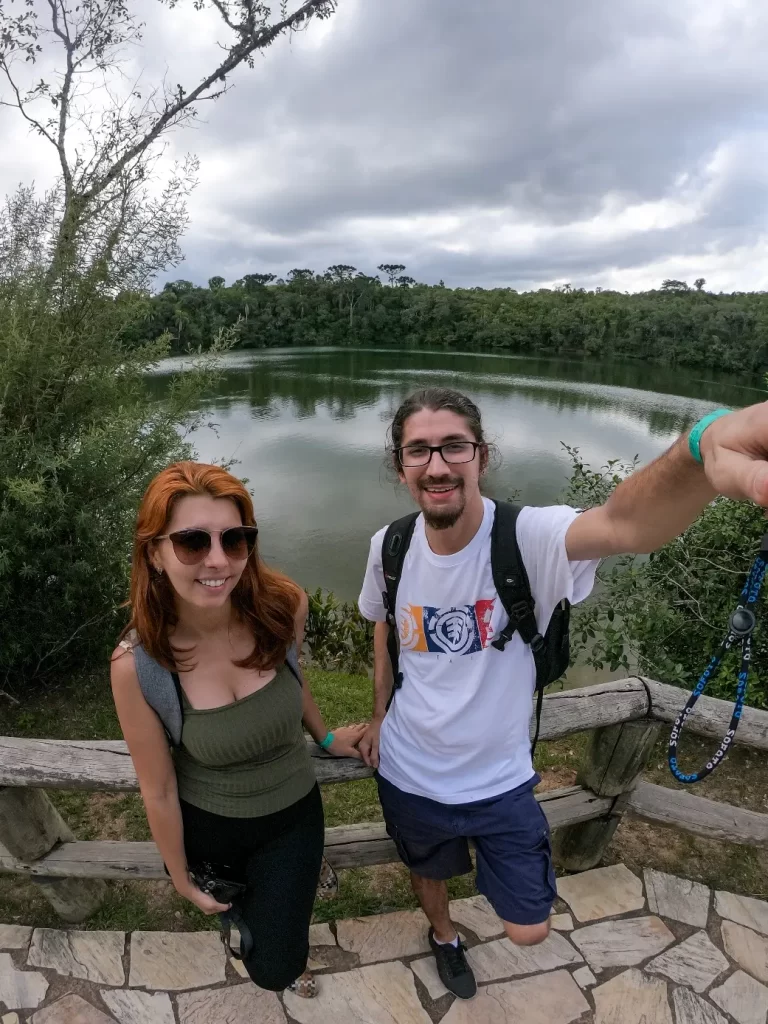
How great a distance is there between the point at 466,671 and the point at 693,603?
2.70 m

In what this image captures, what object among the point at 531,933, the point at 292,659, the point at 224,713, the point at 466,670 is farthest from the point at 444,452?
the point at 531,933

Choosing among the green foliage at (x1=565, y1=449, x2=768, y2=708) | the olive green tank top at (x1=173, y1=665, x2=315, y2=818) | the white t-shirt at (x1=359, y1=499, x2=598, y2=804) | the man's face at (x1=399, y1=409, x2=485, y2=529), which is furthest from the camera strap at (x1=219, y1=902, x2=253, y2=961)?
the green foliage at (x1=565, y1=449, x2=768, y2=708)

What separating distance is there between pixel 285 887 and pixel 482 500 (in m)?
1.20

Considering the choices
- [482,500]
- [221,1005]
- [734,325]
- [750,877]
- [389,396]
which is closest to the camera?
[482,500]

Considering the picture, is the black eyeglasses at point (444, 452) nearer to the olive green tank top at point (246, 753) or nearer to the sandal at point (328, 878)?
the olive green tank top at point (246, 753)

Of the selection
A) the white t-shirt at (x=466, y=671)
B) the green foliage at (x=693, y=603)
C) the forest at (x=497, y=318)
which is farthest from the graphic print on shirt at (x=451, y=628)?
the forest at (x=497, y=318)

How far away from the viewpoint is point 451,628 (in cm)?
148

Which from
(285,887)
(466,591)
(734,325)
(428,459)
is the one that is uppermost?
(734,325)

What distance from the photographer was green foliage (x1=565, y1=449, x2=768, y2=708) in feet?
10.8

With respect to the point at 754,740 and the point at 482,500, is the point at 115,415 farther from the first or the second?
the point at 754,740

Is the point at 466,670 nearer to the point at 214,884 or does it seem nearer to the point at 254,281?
the point at 214,884

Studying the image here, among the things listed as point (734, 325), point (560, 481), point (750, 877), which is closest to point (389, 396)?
point (560, 481)

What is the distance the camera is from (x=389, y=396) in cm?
2444

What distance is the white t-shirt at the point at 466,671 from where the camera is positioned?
145cm
